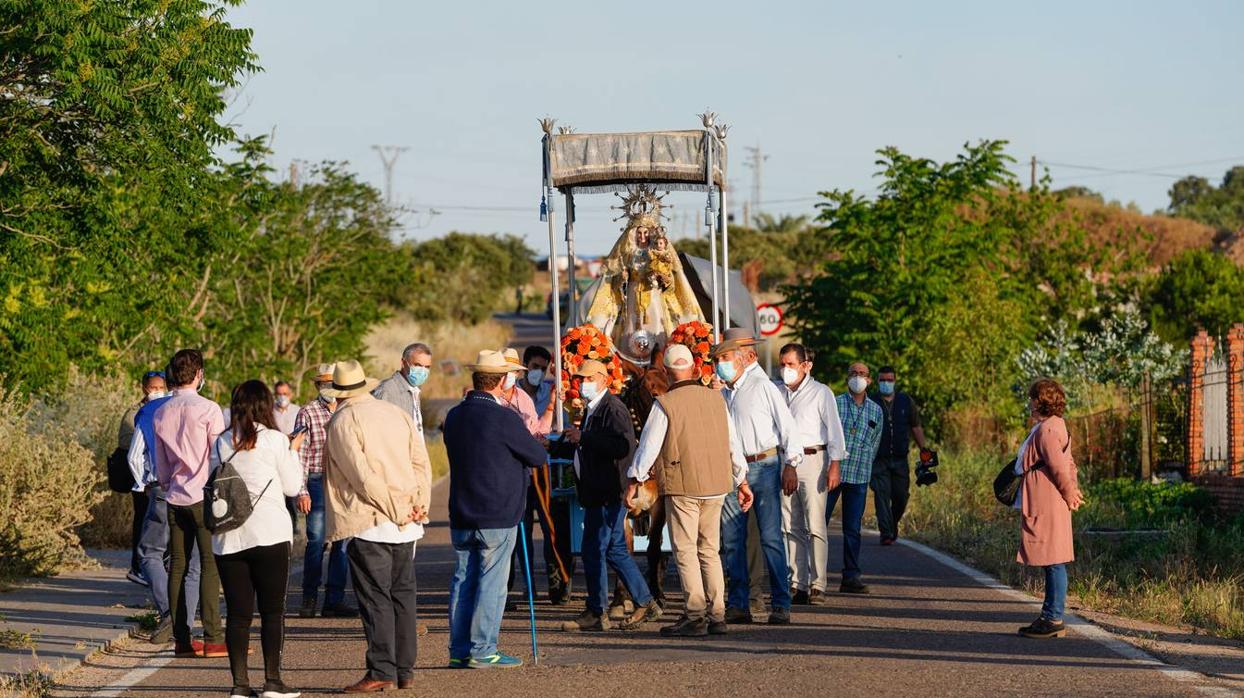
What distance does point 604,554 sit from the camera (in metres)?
12.7

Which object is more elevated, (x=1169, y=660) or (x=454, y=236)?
(x=454, y=236)

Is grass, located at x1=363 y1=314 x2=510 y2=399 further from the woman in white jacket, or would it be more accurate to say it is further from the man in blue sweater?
the woman in white jacket

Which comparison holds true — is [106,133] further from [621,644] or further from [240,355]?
[240,355]

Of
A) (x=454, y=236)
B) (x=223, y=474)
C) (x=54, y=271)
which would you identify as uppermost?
(x=454, y=236)

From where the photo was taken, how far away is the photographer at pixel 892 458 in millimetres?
18797

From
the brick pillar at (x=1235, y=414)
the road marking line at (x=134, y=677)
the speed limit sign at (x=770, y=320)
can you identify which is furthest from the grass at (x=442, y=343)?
the road marking line at (x=134, y=677)

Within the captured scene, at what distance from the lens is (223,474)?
9.94 m

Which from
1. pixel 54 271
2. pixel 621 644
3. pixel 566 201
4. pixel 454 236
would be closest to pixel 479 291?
pixel 454 236

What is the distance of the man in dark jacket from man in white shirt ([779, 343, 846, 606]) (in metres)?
1.54

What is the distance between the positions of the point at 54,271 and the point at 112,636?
9967mm

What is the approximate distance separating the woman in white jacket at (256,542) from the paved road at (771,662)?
51 centimetres

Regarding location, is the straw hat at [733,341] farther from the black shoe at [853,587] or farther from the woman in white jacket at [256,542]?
the woman in white jacket at [256,542]

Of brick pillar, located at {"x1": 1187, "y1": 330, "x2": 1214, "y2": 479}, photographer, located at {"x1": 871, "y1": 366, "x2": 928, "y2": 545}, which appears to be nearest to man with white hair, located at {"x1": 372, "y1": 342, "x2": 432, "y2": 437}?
photographer, located at {"x1": 871, "y1": 366, "x2": 928, "y2": 545}

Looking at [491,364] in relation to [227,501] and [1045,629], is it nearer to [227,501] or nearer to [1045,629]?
[227,501]
